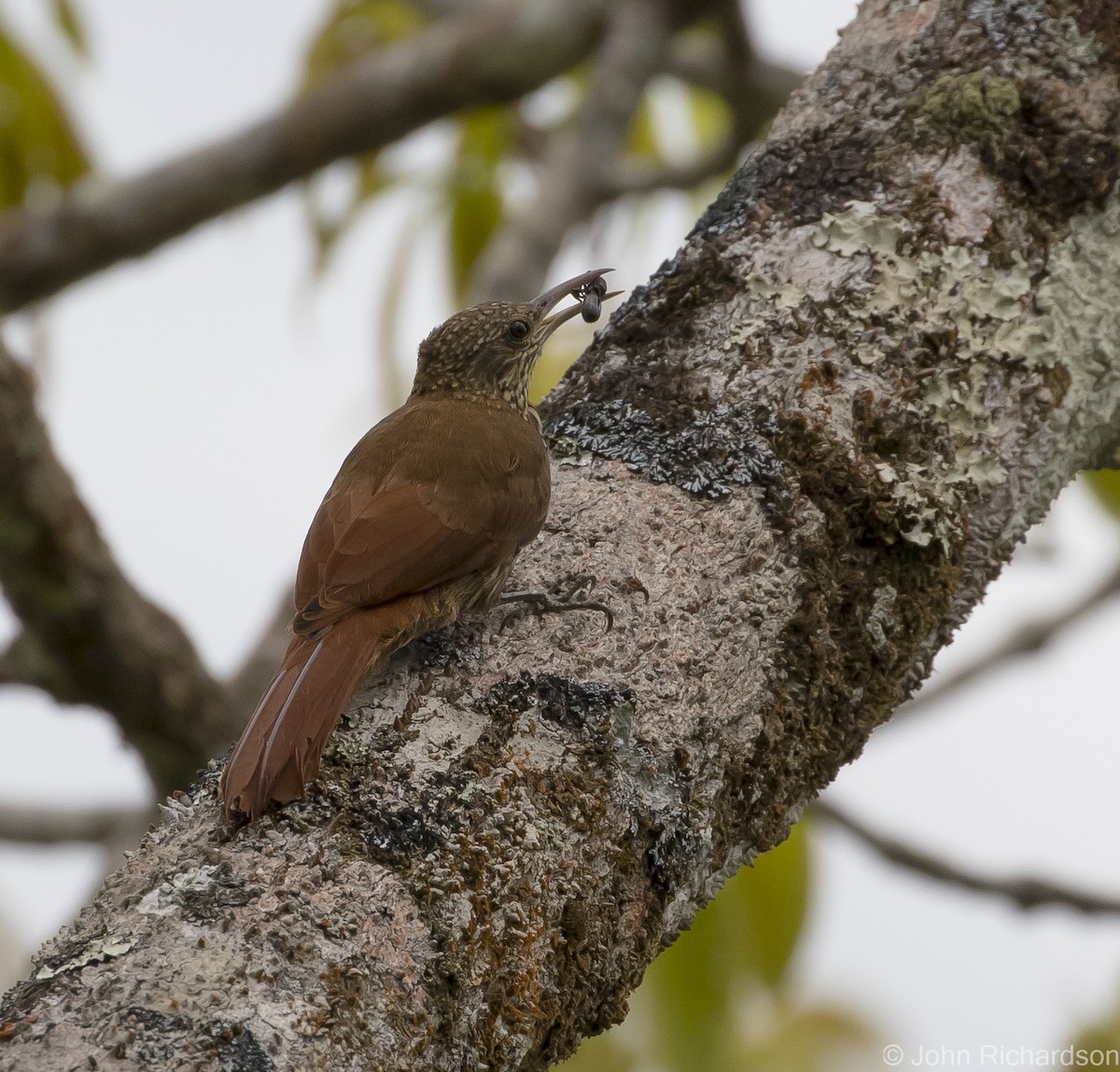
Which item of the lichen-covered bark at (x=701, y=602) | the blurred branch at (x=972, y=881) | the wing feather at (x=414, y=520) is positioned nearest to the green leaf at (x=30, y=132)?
the wing feather at (x=414, y=520)

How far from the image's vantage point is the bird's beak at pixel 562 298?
121 inches

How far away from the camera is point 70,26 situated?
5000mm

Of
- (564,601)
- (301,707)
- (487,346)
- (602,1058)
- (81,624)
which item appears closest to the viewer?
(301,707)

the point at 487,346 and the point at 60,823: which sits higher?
the point at 60,823

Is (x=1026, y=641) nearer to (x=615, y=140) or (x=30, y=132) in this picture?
(x=615, y=140)

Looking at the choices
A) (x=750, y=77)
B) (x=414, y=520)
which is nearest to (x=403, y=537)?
Answer: (x=414, y=520)

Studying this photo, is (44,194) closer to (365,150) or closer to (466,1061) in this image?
(365,150)

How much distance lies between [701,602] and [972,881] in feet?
8.22

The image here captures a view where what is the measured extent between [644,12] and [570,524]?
3.61 m

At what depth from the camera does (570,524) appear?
6.99ft

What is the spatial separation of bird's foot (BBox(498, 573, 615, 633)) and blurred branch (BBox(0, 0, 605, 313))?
299 cm

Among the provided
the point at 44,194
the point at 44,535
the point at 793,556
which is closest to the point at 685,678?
the point at 793,556

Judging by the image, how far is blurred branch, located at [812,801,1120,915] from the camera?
388 cm

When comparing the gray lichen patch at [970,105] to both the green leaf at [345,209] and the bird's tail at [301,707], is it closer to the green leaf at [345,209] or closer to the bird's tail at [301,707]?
the bird's tail at [301,707]
